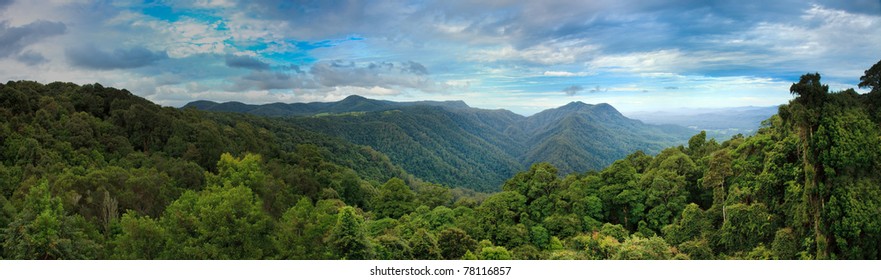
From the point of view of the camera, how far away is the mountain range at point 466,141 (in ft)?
328

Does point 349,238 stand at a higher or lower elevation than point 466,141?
higher

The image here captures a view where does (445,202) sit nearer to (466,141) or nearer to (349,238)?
(349,238)

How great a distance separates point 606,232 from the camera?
13.8m

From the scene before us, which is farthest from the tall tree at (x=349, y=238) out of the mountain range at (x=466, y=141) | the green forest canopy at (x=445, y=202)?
the mountain range at (x=466, y=141)

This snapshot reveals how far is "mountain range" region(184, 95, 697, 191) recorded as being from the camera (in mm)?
99844

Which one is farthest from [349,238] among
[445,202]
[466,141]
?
[466,141]

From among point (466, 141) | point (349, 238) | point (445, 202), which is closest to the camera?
point (349, 238)

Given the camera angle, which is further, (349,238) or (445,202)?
(445,202)

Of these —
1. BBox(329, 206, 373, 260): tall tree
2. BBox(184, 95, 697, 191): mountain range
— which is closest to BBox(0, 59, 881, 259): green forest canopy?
BBox(329, 206, 373, 260): tall tree

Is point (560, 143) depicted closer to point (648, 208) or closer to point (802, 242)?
point (648, 208)

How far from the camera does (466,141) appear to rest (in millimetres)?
130875

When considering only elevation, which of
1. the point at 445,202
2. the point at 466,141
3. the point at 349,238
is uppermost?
the point at 349,238

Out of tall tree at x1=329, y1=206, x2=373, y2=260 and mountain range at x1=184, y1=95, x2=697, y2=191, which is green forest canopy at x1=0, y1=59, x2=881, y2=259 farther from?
mountain range at x1=184, y1=95, x2=697, y2=191
